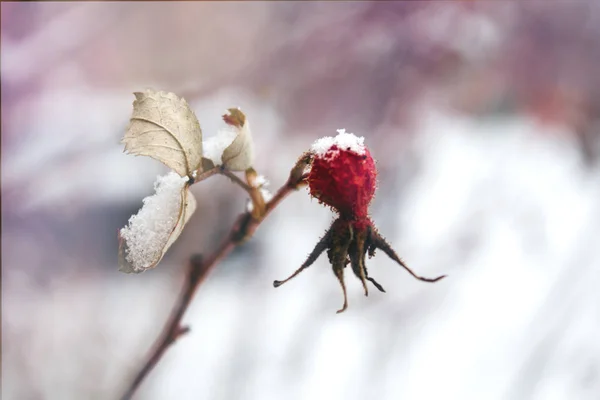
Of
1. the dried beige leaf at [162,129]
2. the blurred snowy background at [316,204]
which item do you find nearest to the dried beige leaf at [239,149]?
the dried beige leaf at [162,129]

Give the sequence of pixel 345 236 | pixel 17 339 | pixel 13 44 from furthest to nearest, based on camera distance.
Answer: pixel 13 44
pixel 17 339
pixel 345 236

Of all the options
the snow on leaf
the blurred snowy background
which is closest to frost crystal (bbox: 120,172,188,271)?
the snow on leaf

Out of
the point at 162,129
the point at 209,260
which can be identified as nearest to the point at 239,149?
the point at 162,129

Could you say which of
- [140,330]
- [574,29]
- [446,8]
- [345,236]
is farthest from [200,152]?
[574,29]

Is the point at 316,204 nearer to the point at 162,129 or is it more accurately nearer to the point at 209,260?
the point at 209,260

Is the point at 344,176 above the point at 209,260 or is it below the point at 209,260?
above

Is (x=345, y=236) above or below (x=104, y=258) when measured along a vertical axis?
above

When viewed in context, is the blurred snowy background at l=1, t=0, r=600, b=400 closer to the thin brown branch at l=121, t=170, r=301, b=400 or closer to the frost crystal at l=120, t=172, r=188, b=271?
the thin brown branch at l=121, t=170, r=301, b=400

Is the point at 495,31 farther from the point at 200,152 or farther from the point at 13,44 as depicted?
the point at 200,152
